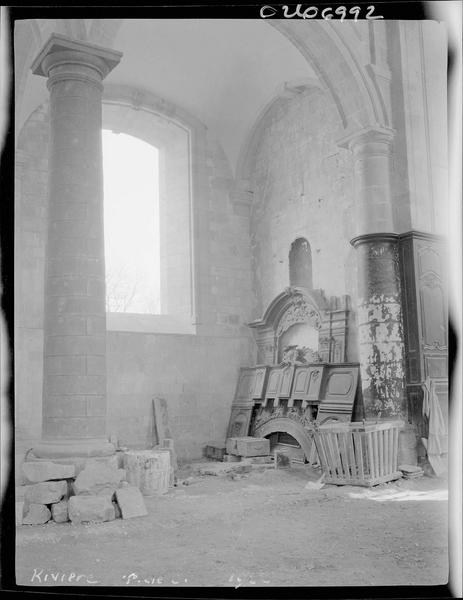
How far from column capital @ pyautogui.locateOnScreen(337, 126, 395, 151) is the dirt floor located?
507 centimetres

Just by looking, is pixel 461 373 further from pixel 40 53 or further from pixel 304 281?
pixel 304 281

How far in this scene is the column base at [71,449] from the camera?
6145 millimetres

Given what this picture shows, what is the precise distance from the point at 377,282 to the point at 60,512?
218 inches

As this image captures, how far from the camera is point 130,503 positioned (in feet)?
20.2

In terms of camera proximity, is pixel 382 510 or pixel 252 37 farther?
pixel 252 37

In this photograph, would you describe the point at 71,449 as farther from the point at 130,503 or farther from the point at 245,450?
the point at 245,450

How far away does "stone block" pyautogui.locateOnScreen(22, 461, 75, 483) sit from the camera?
596 cm

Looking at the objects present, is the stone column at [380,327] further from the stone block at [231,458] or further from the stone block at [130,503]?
the stone block at [130,503]

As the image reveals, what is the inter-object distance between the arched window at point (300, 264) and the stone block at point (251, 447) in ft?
10.1

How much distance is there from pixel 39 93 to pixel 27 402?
214 inches

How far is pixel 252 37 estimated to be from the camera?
376 inches

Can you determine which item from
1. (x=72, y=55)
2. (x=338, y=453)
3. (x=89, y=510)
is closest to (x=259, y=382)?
(x=338, y=453)

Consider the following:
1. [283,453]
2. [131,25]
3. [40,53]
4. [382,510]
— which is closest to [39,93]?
[131,25]

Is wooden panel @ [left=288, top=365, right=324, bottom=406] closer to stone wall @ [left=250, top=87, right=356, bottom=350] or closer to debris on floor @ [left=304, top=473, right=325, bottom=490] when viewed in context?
stone wall @ [left=250, top=87, right=356, bottom=350]
